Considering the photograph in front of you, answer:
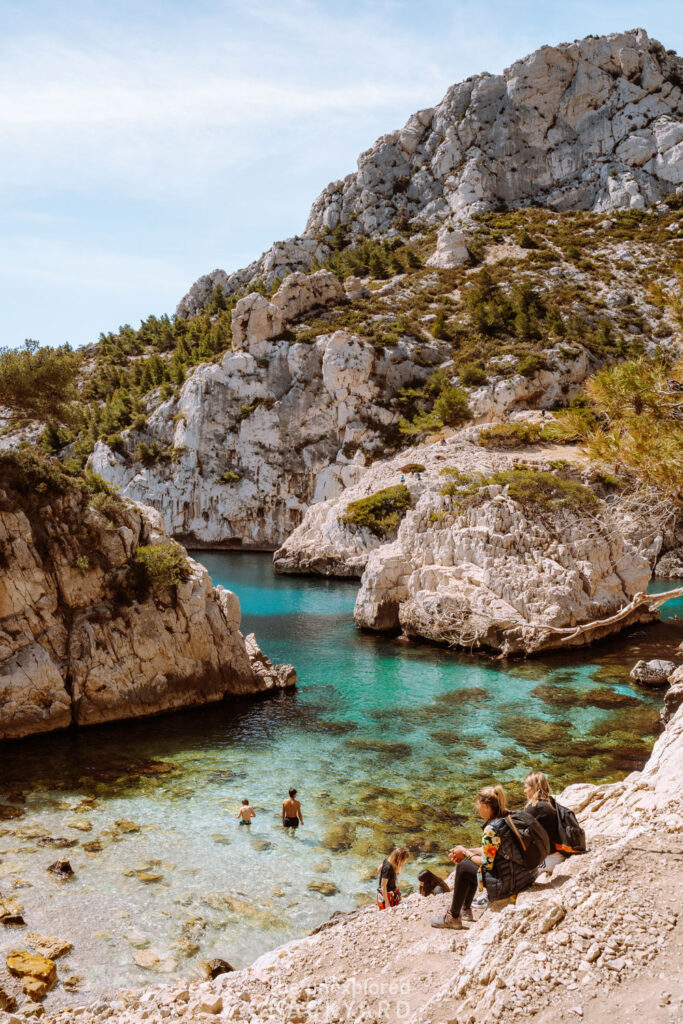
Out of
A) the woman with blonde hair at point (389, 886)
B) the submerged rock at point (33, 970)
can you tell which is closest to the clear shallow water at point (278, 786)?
the submerged rock at point (33, 970)

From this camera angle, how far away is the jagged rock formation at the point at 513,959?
15.3 ft

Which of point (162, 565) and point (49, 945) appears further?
point (162, 565)

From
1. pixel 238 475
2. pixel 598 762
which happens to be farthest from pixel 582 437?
pixel 238 475

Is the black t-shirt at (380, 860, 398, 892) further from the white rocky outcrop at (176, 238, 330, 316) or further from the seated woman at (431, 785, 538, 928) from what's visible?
the white rocky outcrop at (176, 238, 330, 316)

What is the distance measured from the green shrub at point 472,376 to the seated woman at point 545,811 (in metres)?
56.6

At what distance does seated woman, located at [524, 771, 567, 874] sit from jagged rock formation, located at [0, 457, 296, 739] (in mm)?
15358

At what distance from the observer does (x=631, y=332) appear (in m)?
66.2

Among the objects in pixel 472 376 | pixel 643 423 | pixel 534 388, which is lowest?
pixel 643 423

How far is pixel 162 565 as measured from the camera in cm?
2097

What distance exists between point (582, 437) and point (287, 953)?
905 cm

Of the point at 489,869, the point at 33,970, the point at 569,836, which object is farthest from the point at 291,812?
the point at 569,836

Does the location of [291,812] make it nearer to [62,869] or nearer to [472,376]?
[62,869]

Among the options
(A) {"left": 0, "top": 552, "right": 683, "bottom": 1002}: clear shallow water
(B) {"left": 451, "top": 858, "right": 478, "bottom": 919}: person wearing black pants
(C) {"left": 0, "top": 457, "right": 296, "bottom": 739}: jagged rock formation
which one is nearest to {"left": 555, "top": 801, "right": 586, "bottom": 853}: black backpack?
(B) {"left": 451, "top": 858, "right": 478, "bottom": 919}: person wearing black pants

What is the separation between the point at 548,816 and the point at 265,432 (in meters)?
61.6
